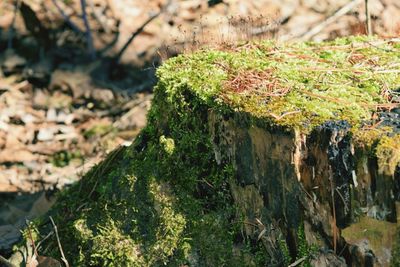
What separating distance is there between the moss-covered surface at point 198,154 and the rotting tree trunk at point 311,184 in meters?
0.08

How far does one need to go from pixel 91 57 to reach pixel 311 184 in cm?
477

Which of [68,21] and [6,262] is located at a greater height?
[68,21]

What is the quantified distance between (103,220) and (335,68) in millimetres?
1411

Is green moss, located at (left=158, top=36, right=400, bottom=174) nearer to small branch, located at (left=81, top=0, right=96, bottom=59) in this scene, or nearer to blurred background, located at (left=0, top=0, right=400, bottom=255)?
blurred background, located at (left=0, top=0, right=400, bottom=255)

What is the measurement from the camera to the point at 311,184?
246 centimetres

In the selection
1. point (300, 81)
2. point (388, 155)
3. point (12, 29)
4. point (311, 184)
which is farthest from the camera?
point (12, 29)

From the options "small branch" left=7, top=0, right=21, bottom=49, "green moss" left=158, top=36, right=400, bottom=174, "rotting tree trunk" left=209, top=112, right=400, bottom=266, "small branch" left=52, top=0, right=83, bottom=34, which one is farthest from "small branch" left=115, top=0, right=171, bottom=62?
"rotting tree trunk" left=209, top=112, right=400, bottom=266

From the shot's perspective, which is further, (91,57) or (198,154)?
(91,57)

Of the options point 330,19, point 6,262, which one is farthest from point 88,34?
point 6,262

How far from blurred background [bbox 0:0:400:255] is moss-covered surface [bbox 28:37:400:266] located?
220 cm

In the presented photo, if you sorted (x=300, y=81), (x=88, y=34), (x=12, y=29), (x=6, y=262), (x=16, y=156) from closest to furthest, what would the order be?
(x=300, y=81), (x=6, y=262), (x=16, y=156), (x=88, y=34), (x=12, y=29)

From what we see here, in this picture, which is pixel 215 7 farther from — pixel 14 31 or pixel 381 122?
pixel 381 122

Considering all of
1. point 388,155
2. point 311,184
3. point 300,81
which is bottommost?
point 311,184

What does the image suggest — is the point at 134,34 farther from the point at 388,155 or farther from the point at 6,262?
the point at 388,155
